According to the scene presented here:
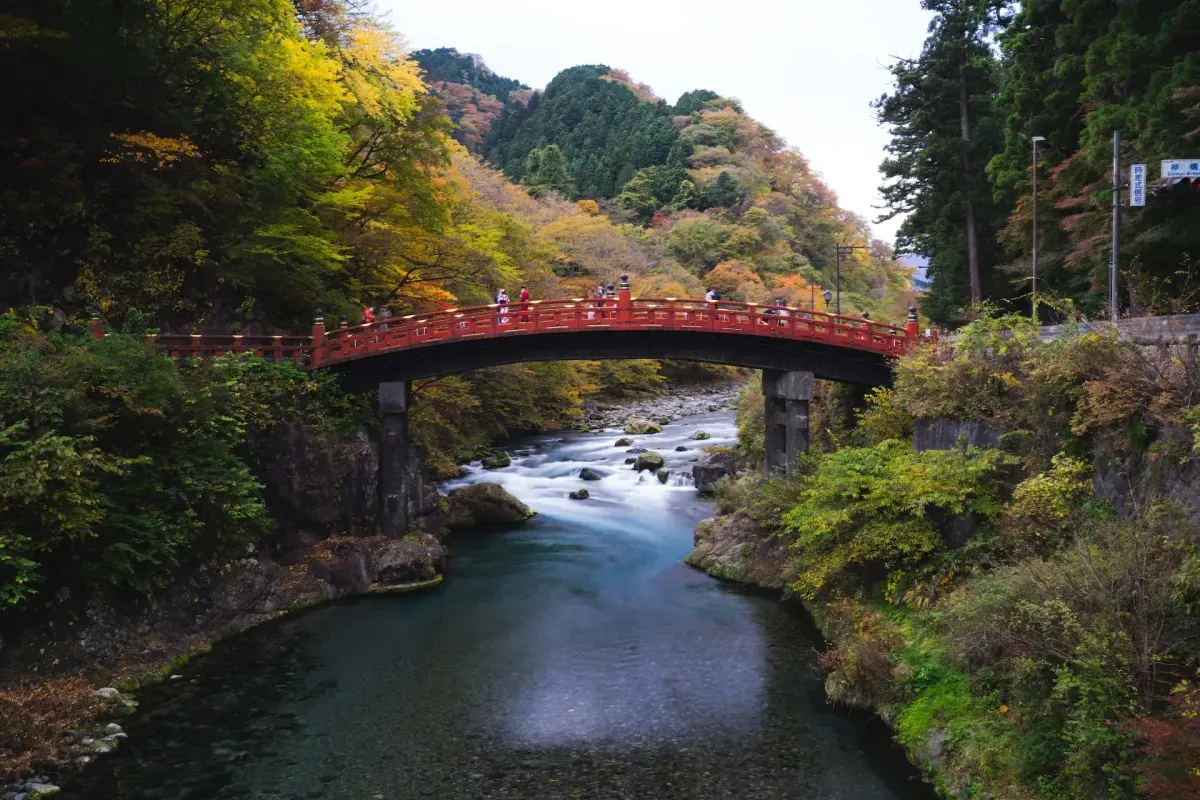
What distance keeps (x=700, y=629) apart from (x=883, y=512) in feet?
17.2

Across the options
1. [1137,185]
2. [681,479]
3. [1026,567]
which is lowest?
[681,479]

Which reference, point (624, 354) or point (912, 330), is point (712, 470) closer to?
point (624, 354)

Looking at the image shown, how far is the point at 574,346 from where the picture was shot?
2647cm

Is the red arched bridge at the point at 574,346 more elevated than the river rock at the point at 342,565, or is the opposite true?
the red arched bridge at the point at 574,346

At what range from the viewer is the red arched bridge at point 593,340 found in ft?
81.1

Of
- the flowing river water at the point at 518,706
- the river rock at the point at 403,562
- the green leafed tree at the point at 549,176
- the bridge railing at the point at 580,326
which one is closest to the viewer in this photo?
the flowing river water at the point at 518,706

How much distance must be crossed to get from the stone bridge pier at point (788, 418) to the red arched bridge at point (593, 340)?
48 cm

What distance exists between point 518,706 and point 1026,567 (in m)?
9.11

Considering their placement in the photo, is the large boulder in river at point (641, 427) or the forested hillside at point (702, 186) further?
the forested hillside at point (702, 186)

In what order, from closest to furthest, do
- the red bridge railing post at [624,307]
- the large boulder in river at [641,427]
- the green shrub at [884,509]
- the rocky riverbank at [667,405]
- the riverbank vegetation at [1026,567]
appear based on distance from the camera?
the riverbank vegetation at [1026,567] < the green shrub at [884,509] < the red bridge railing post at [624,307] < the large boulder in river at [641,427] < the rocky riverbank at [667,405]

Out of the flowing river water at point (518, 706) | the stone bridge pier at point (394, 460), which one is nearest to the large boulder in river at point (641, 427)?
the flowing river water at point (518, 706)

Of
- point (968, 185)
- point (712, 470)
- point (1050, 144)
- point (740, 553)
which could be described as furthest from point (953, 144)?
point (740, 553)

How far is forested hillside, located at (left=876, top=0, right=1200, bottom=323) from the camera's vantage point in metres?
22.0

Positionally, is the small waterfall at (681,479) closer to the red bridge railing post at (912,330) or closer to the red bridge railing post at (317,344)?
the red bridge railing post at (912,330)
